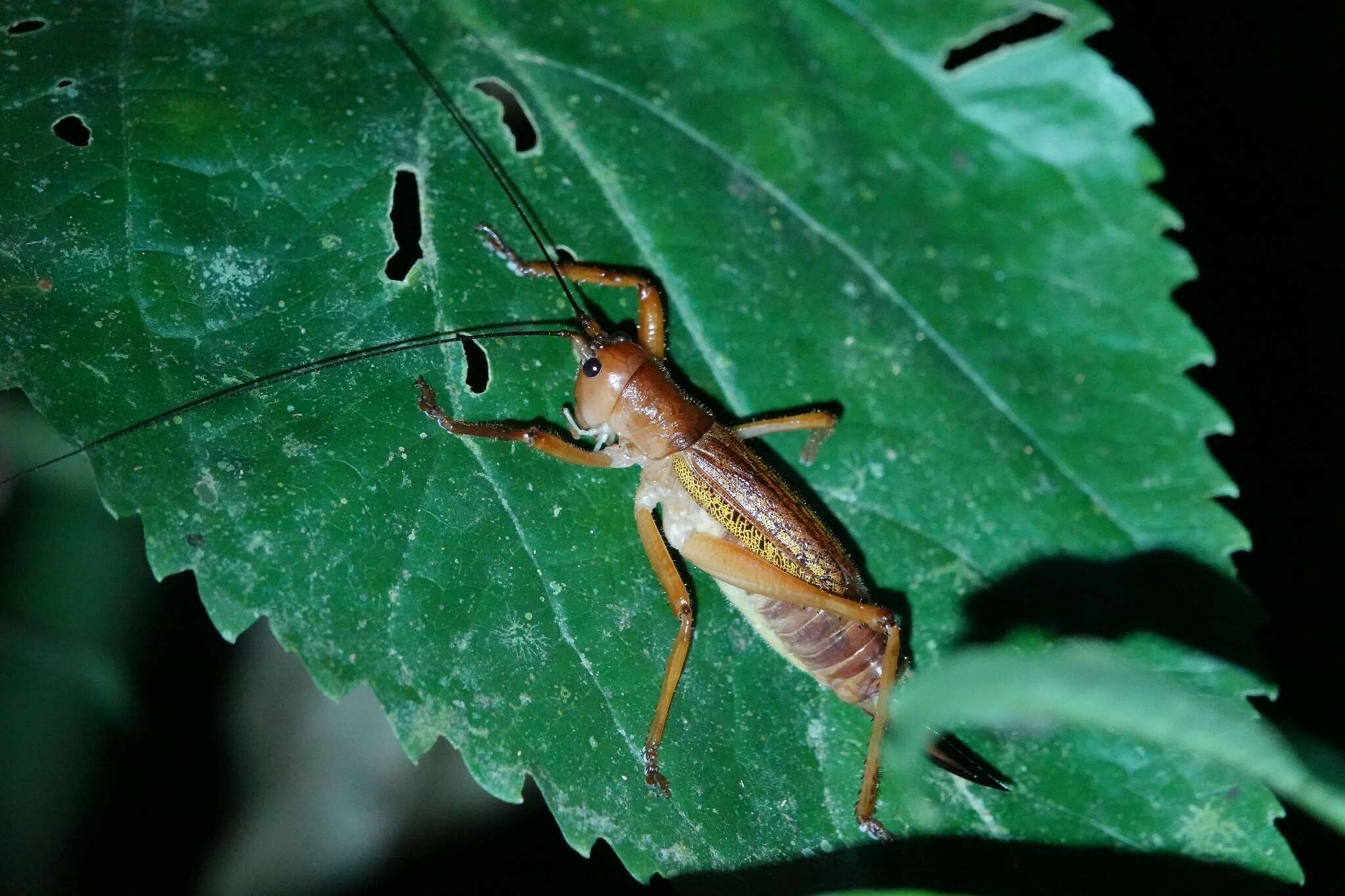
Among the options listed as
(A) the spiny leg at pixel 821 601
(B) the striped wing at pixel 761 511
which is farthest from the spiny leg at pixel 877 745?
(B) the striped wing at pixel 761 511

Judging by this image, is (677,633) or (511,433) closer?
(511,433)

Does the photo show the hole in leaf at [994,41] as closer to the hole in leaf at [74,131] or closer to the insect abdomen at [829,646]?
the insect abdomen at [829,646]

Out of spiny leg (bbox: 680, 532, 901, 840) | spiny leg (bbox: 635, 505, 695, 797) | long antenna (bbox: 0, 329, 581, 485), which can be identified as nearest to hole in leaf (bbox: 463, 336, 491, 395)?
long antenna (bbox: 0, 329, 581, 485)

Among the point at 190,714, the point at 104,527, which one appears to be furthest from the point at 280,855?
the point at 104,527

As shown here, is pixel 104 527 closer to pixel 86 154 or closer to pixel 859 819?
pixel 86 154

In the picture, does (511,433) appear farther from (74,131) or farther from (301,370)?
(74,131)

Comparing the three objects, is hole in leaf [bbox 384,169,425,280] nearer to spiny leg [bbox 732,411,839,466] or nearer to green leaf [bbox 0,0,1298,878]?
green leaf [bbox 0,0,1298,878]

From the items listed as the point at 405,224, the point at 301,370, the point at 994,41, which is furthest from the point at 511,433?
the point at 994,41
